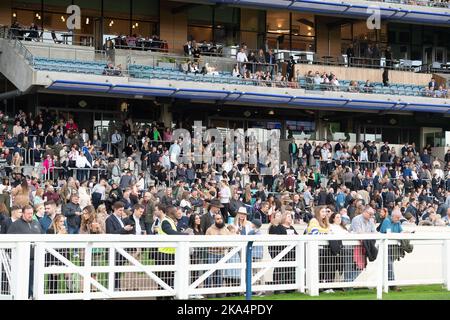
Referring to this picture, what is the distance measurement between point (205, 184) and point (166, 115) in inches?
421

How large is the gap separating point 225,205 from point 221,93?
1182 cm

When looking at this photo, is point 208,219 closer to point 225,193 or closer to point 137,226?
point 137,226

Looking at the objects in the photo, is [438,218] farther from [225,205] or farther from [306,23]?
[306,23]

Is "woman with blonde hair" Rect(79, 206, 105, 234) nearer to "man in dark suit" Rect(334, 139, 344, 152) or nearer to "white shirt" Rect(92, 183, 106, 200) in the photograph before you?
"white shirt" Rect(92, 183, 106, 200)

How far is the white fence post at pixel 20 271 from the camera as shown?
1312 centimetres

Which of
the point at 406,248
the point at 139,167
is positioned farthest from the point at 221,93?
the point at 406,248

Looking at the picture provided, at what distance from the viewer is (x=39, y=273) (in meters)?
13.5

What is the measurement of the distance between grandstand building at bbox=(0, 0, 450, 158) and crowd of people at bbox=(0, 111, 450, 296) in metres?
1.92

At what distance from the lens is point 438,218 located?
26.8 m

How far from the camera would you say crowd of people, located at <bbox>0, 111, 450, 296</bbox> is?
18.3 metres

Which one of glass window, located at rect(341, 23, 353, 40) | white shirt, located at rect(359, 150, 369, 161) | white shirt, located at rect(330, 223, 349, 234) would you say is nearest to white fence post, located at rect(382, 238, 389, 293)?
white shirt, located at rect(330, 223, 349, 234)

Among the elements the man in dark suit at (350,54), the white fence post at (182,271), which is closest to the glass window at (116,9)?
the man in dark suit at (350,54)

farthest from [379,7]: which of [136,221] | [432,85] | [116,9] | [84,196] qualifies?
[136,221]

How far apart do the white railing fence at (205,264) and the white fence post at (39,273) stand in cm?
1
